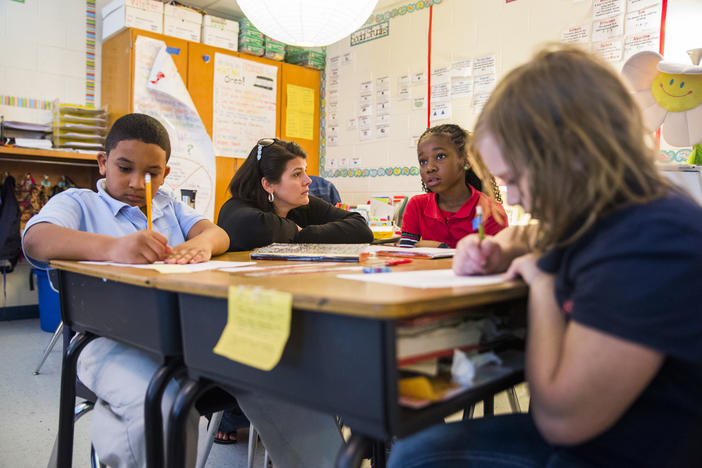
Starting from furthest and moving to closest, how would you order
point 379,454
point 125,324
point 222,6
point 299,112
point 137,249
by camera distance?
point 299,112
point 222,6
point 379,454
point 137,249
point 125,324

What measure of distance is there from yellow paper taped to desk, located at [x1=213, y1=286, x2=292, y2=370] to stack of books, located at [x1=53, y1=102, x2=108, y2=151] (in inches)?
118

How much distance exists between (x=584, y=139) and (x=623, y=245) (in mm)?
138

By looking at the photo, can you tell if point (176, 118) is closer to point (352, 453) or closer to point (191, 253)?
point (191, 253)

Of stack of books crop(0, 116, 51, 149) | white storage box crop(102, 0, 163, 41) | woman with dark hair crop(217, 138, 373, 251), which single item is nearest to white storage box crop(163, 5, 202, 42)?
white storage box crop(102, 0, 163, 41)

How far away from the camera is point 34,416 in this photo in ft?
6.28

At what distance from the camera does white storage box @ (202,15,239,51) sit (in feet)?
12.2

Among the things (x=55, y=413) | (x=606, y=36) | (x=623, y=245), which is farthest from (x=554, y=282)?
(x=606, y=36)

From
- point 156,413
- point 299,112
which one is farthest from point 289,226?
point 299,112

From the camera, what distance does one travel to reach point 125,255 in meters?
1.04

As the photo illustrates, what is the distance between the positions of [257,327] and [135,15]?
11.2ft

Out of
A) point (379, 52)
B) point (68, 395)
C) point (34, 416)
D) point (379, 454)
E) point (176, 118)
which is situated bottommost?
point (34, 416)

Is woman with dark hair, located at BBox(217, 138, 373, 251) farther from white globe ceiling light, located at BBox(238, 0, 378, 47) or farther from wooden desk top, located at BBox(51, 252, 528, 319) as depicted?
wooden desk top, located at BBox(51, 252, 528, 319)

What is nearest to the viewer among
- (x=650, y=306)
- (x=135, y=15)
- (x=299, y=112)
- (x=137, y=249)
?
(x=650, y=306)

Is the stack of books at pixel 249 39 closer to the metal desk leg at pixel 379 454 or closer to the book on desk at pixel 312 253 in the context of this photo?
the book on desk at pixel 312 253
